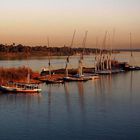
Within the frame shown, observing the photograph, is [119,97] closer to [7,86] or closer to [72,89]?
[72,89]

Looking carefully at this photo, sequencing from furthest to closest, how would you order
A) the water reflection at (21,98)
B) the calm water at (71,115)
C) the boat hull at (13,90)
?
the boat hull at (13,90)
the water reflection at (21,98)
the calm water at (71,115)

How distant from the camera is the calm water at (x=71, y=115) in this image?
17875 millimetres

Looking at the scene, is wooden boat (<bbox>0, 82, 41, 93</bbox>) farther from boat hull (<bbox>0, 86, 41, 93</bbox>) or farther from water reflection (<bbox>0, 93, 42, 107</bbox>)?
water reflection (<bbox>0, 93, 42, 107</bbox>)

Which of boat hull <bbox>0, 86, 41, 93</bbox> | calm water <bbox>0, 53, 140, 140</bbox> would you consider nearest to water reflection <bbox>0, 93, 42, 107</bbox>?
calm water <bbox>0, 53, 140, 140</bbox>

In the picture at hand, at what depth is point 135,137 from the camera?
17.3 metres

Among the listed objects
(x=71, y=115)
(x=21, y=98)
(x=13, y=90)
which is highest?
(x=13, y=90)

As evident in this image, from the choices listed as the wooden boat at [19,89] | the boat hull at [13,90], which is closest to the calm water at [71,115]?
the wooden boat at [19,89]

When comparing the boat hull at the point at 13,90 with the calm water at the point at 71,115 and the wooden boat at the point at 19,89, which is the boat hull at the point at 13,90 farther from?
the calm water at the point at 71,115

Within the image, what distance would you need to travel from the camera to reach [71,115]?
71.4 feet

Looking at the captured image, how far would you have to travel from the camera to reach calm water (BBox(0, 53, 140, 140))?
58.6ft

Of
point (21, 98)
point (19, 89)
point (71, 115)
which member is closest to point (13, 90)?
point (19, 89)

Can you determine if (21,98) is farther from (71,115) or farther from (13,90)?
(71,115)

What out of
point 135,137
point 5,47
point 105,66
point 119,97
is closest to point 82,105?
point 119,97

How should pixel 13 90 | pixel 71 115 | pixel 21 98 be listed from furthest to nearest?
pixel 13 90 < pixel 21 98 < pixel 71 115
